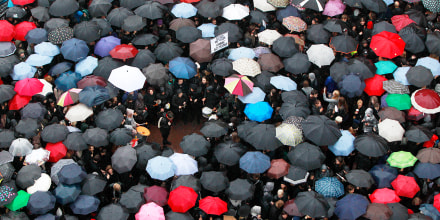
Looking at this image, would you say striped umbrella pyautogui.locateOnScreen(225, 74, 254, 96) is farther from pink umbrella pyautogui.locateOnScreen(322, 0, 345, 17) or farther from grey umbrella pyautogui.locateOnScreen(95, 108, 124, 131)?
pink umbrella pyautogui.locateOnScreen(322, 0, 345, 17)

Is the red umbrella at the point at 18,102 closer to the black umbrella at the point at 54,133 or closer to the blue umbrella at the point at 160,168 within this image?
the black umbrella at the point at 54,133

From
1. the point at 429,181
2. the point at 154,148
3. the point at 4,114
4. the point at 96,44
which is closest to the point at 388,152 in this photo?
the point at 429,181

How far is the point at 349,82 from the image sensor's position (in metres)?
18.0

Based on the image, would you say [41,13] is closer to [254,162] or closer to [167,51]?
[167,51]

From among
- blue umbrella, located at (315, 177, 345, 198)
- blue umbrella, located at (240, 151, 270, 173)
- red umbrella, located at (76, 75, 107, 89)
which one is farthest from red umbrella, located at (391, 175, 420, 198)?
red umbrella, located at (76, 75, 107, 89)

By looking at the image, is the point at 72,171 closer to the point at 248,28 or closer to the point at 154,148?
the point at 154,148

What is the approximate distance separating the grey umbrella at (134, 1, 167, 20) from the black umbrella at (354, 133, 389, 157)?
26.0ft

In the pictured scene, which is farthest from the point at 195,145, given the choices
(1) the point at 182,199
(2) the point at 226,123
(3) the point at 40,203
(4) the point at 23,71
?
(4) the point at 23,71

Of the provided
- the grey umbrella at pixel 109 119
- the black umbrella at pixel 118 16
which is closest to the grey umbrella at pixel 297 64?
the grey umbrella at pixel 109 119

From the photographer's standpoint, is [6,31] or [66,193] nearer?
Result: [66,193]

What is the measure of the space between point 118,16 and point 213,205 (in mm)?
8241

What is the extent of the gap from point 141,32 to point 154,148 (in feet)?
17.0

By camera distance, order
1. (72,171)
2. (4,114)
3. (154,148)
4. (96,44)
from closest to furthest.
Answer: (72,171) < (154,148) < (4,114) < (96,44)

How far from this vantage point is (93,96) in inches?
705
